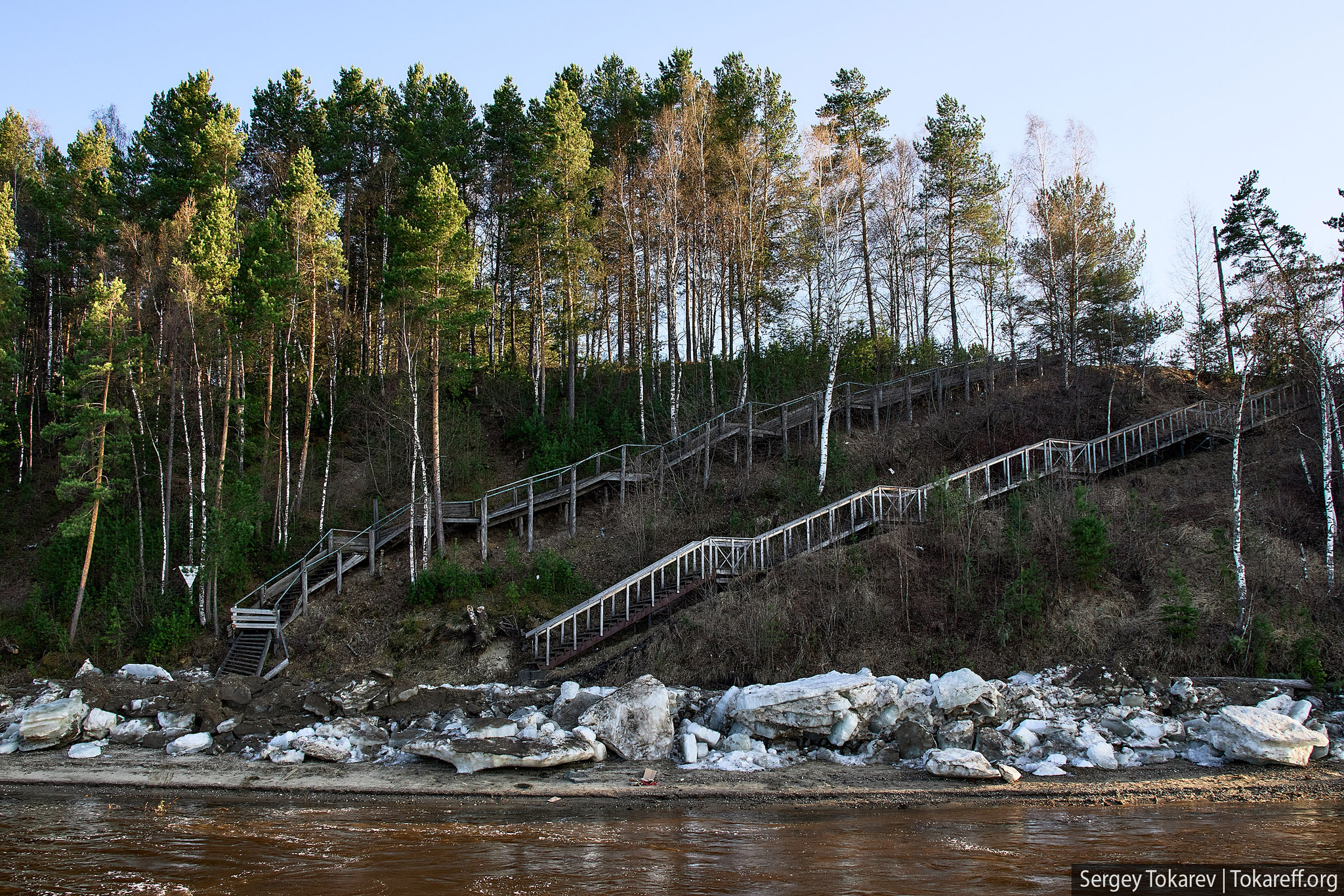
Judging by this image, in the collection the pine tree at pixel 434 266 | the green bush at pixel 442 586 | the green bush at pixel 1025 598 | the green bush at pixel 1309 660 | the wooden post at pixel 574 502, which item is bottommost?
the green bush at pixel 1309 660

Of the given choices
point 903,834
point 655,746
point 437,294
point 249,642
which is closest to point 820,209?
A: point 437,294

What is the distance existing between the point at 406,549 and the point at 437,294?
23.4ft

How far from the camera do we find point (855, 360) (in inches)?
1089

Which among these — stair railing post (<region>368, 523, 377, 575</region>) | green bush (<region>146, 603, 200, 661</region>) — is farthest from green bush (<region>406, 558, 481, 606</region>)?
green bush (<region>146, 603, 200, 661</region>)

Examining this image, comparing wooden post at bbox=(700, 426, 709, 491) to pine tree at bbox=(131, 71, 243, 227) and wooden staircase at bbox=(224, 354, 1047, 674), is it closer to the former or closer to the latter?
wooden staircase at bbox=(224, 354, 1047, 674)

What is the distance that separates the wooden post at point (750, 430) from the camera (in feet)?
72.6

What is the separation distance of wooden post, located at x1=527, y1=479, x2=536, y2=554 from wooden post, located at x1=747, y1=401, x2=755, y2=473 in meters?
6.18

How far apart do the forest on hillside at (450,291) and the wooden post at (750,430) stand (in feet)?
Answer: 5.80

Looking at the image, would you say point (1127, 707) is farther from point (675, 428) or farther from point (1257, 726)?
point (675, 428)

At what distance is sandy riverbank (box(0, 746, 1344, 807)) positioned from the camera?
9.84 metres

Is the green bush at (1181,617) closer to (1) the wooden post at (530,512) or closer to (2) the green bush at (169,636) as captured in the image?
(1) the wooden post at (530,512)

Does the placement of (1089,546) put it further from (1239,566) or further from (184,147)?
(184,147)

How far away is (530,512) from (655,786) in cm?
1085

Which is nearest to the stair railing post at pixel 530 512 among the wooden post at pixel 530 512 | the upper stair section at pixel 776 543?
the wooden post at pixel 530 512
